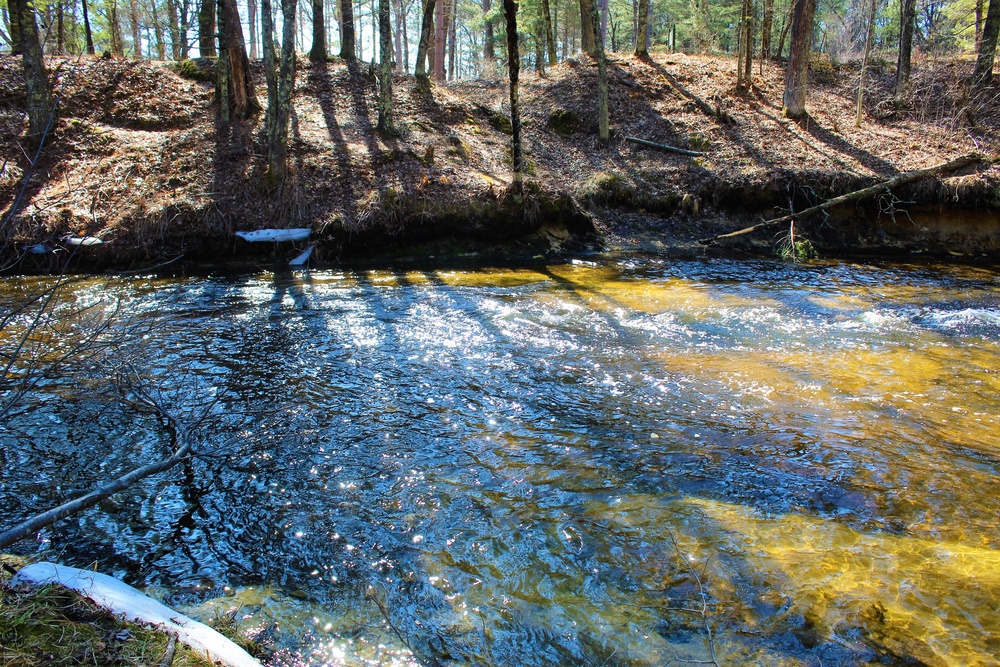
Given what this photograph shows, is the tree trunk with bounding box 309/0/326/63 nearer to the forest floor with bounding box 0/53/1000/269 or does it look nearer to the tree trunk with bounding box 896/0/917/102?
the forest floor with bounding box 0/53/1000/269

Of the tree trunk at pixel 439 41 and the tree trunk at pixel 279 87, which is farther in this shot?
the tree trunk at pixel 439 41

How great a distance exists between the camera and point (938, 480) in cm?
489

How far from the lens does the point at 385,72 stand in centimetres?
1555

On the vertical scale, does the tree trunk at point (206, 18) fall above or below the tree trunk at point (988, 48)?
above

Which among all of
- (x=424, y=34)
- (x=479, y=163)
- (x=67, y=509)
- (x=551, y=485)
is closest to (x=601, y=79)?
(x=479, y=163)

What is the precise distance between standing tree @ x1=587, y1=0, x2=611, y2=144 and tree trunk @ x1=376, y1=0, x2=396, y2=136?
635 centimetres

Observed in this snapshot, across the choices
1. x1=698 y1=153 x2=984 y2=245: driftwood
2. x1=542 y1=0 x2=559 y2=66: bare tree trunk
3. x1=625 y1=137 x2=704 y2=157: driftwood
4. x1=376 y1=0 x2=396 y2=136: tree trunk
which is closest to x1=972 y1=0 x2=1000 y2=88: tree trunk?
x1=698 y1=153 x2=984 y2=245: driftwood

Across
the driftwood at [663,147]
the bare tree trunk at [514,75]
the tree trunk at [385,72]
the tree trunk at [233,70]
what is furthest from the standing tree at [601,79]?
the tree trunk at [233,70]

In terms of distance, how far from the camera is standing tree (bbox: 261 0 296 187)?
1256cm

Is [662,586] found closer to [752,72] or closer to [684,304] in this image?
[684,304]

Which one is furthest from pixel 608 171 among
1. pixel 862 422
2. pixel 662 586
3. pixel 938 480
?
pixel 662 586

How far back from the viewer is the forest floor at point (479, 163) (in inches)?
509

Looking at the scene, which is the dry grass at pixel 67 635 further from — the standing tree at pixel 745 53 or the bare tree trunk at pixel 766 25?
the bare tree trunk at pixel 766 25

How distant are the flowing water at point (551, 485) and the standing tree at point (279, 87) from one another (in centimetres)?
554
